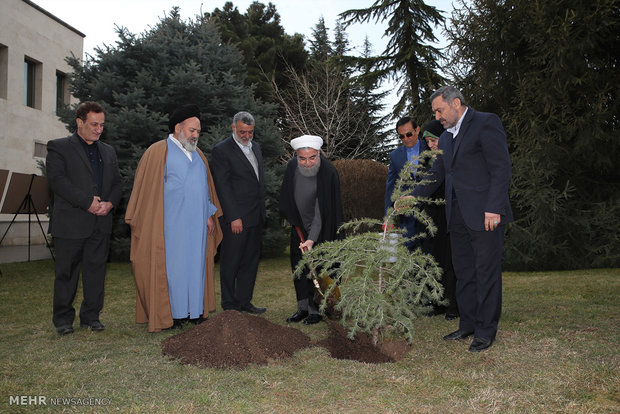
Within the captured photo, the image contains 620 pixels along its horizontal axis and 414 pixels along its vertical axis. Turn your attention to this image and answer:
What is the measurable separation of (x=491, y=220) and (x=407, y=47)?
17.3 m

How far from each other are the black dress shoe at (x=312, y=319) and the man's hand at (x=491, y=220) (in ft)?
6.94

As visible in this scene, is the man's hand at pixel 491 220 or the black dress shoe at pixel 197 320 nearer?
the man's hand at pixel 491 220

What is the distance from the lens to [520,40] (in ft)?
37.1

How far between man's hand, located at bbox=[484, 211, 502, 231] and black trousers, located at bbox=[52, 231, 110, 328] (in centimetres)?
357

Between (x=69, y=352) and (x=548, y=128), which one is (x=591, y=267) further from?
(x=69, y=352)

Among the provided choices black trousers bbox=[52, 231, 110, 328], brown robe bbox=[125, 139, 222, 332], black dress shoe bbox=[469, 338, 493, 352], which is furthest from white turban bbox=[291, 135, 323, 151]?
black dress shoe bbox=[469, 338, 493, 352]

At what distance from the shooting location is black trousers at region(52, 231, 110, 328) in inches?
191

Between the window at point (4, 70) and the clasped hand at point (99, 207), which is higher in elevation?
the window at point (4, 70)

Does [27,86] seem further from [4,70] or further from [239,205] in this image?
[239,205]

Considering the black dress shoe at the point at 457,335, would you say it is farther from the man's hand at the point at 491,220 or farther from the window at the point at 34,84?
the window at the point at 34,84

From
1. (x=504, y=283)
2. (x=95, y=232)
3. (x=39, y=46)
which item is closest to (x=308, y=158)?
(x=95, y=232)

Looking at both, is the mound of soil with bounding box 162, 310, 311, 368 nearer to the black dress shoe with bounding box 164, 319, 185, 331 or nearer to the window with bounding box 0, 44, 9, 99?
the black dress shoe with bounding box 164, 319, 185, 331

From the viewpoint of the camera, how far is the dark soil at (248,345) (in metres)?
3.88

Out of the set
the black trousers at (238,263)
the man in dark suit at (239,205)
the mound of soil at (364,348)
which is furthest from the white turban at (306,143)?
the mound of soil at (364,348)
